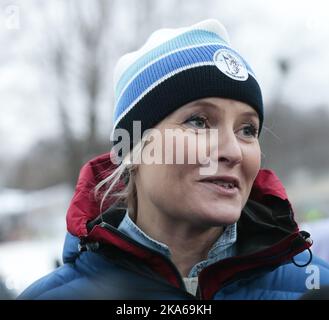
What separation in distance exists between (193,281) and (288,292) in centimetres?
20

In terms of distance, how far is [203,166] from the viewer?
1.07 m

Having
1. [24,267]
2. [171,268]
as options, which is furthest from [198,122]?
[24,267]

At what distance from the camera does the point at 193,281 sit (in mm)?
1155

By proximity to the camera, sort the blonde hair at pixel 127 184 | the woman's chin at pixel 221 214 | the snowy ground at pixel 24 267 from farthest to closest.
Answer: the snowy ground at pixel 24 267 → the blonde hair at pixel 127 184 → the woman's chin at pixel 221 214

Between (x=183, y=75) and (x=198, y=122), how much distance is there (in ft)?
0.40

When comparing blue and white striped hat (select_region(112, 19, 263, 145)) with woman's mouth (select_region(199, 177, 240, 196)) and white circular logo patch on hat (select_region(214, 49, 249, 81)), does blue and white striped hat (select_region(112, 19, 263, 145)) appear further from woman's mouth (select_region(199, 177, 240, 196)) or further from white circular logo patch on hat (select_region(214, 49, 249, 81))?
woman's mouth (select_region(199, 177, 240, 196))

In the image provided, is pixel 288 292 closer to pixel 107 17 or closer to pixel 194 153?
pixel 194 153

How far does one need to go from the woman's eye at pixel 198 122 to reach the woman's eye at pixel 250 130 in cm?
9

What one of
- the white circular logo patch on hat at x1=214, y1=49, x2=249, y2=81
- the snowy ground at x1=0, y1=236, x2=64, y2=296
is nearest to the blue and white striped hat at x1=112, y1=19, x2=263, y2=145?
the white circular logo patch on hat at x1=214, y1=49, x2=249, y2=81

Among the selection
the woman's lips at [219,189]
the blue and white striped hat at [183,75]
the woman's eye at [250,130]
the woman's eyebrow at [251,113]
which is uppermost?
the blue and white striped hat at [183,75]

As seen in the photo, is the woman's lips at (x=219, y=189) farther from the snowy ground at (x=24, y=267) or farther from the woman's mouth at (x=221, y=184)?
the snowy ground at (x=24, y=267)

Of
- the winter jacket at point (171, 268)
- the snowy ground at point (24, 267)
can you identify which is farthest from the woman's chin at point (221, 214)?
the snowy ground at point (24, 267)

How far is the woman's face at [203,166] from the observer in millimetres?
1067
